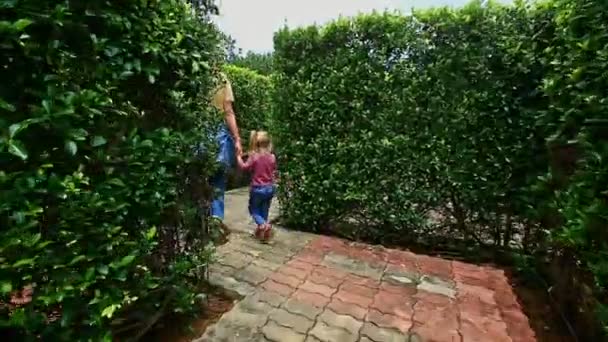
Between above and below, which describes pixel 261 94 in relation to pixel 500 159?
above

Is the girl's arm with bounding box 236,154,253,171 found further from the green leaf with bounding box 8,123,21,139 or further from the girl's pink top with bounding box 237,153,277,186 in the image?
the green leaf with bounding box 8,123,21,139

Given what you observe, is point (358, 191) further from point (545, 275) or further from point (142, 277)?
point (142, 277)

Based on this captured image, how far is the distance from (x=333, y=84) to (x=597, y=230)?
322 cm

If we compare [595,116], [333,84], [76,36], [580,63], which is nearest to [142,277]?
[76,36]

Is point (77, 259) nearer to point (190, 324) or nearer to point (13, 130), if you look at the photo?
point (13, 130)

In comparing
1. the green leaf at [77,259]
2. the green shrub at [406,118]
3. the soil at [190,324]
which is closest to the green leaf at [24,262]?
the green leaf at [77,259]

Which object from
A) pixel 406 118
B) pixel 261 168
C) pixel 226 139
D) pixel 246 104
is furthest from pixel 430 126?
pixel 246 104

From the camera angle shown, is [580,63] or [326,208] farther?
[326,208]

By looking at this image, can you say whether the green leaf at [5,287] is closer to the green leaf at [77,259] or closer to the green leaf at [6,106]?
the green leaf at [77,259]

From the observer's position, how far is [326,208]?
4828 mm

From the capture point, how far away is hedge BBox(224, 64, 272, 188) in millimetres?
8695

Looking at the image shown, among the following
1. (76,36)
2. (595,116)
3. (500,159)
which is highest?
(76,36)

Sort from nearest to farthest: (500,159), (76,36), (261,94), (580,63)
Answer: (76,36) < (580,63) < (500,159) < (261,94)

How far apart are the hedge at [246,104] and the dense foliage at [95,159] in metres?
6.10
